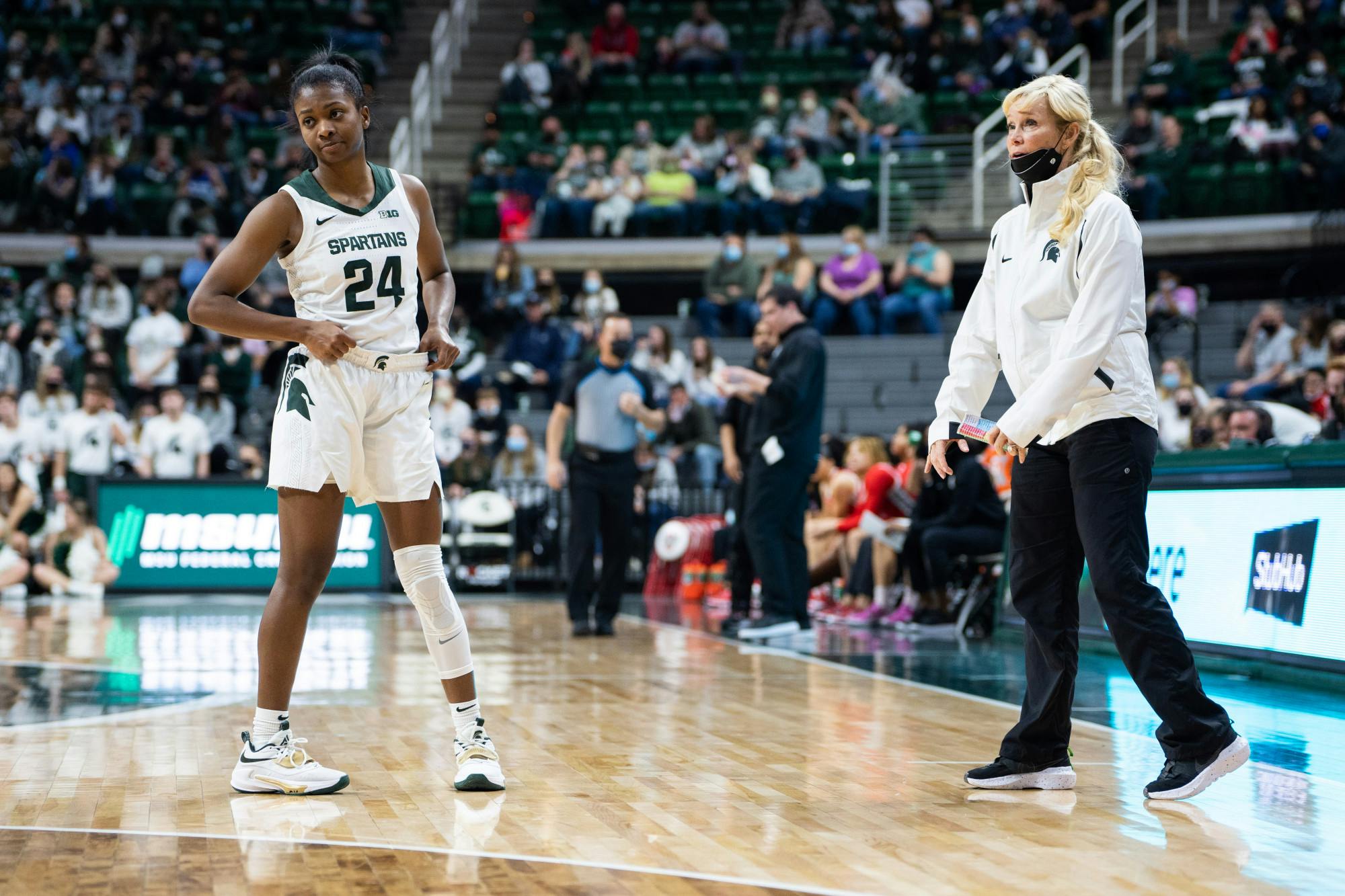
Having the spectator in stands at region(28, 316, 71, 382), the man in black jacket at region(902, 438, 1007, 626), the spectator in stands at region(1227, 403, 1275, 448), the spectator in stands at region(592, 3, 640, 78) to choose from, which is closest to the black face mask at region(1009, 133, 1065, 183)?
the spectator in stands at region(1227, 403, 1275, 448)

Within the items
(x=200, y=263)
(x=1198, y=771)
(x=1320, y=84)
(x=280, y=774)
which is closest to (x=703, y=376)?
(x=200, y=263)

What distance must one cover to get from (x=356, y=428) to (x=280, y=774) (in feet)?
3.35

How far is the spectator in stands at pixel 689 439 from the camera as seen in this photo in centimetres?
1509

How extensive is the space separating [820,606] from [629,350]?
10.4 feet

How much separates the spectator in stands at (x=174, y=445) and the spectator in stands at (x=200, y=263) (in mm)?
3096

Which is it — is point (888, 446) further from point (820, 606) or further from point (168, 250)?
point (168, 250)

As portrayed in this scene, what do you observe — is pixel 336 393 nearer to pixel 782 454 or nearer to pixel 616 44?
pixel 782 454

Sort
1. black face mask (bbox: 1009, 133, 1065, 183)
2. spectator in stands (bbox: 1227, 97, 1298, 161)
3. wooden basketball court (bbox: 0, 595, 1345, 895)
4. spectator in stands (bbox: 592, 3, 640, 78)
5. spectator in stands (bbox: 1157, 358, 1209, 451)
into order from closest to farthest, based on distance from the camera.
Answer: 1. wooden basketball court (bbox: 0, 595, 1345, 895)
2. black face mask (bbox: 1009, 133, 1065, 183)
3. spectator in stands (bbox: 1157, 358, 1209, 451)
4. spectator in stands (bbox: 1227, 97, 1298, 161)
5. spectator in stands (bbox: 592, 3, 640, 78)

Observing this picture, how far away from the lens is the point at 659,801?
4230 millimetres

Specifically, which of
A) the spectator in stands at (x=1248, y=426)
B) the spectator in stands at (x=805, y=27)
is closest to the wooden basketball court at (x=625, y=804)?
the spectator in stands at (x=1248, y=426)

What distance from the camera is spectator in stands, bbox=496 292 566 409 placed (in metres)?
16.7

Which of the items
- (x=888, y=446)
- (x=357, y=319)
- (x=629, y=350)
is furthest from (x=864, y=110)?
(x=357, y=319)

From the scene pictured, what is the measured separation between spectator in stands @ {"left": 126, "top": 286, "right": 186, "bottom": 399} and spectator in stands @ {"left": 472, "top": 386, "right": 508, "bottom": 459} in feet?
11.0

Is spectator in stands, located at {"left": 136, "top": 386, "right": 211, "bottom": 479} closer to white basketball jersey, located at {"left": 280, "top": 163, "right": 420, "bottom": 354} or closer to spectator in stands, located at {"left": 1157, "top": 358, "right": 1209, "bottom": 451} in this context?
spectator in stands, located at {"left": 1157, "top": 358, "right": 1209, "bottom": 451}
